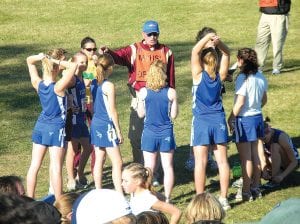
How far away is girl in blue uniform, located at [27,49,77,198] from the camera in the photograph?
880 centimetres

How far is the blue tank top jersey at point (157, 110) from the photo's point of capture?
353 inches

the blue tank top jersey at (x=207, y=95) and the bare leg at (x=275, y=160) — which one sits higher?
the blue tank top jersey at (x=207, y=95)

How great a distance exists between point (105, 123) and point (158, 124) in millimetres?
639

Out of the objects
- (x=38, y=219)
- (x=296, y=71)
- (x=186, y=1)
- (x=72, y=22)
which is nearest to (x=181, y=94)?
(x=296, y=71)

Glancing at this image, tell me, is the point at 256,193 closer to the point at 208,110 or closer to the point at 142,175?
the point at 208,110

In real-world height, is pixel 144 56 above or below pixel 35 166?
above

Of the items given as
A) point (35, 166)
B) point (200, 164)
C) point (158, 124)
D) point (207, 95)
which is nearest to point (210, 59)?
point (207, 95)

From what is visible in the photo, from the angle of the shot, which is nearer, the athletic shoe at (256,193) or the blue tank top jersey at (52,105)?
the blue tank top jersey at (52,105)

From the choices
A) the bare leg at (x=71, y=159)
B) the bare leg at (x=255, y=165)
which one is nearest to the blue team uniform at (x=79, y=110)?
the bare leg at (x=71, y=159)

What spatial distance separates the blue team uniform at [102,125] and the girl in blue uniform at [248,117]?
1.40 metres

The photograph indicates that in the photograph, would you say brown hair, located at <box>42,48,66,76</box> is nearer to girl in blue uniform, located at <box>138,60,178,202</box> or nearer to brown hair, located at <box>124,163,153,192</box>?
girl in blue uniform, located at <box>138,60,178,202</box>

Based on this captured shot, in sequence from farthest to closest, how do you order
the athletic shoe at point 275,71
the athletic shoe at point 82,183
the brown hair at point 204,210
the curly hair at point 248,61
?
the athletic shoe at point 275,71
the athletic shoe at point 82,183
the curly hair at point 248,61
the brown hair at point 204,210

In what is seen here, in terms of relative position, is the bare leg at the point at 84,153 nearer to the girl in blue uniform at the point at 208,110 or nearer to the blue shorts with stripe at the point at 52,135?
the blue shorts with stripe at the point at 52,135

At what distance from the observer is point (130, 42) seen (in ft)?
63.2
